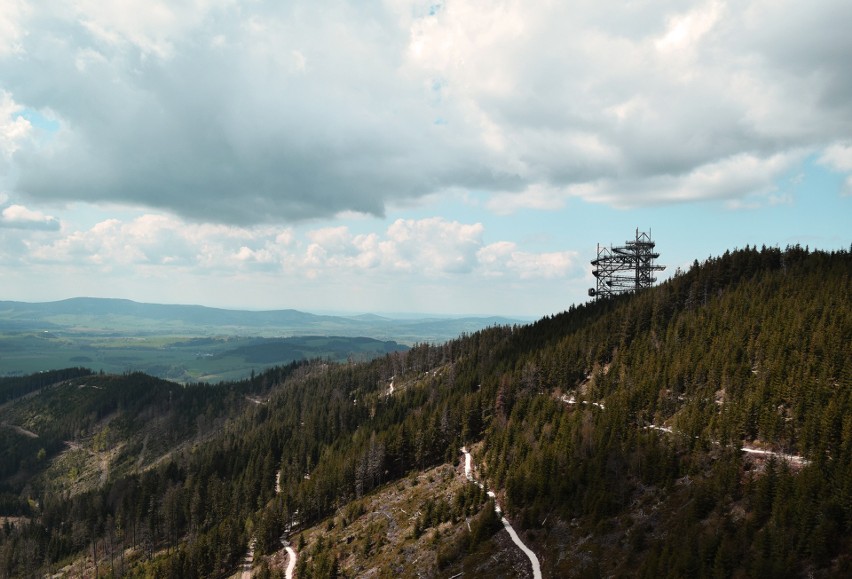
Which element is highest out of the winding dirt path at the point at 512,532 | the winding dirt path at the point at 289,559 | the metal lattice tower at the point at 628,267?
the metal lattice tower at the point at 628,267

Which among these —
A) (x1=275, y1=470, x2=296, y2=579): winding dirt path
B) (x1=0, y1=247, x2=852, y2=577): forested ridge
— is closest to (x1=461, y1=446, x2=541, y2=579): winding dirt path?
(x1=0, y1=247, x2=852, y2=577): forested ridge

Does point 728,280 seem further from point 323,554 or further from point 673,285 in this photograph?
point 323,554

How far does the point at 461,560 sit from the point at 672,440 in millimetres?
41428

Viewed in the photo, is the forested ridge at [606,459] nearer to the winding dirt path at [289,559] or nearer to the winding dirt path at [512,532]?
the winding dirt path at [512,532]

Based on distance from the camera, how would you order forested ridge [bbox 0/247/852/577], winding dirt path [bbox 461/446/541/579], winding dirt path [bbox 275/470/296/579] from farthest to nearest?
winding dirt path [bbox 275/470/296/579] < winding dirt path [bbox 461/446/541/579] < forested ridge [bbox 0/247/852/577]

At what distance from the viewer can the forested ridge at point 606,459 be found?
200 ft

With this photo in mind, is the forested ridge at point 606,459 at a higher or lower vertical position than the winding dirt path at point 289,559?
higher

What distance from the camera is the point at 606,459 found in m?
87.6

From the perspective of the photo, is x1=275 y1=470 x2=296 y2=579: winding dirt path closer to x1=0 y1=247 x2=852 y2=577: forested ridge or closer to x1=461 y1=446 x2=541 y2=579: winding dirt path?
x1=0 y1=247 x2=852 y2=577: forested ridge

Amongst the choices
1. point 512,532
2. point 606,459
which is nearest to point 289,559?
point 512,532

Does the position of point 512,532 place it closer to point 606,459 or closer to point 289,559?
point 606,459

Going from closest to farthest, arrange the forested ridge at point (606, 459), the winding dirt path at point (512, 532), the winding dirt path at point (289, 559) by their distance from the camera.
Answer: the forested ridge at point (606, 459), the winding dirt path at point (512, 532), the winding dirt path at point (289, 559)

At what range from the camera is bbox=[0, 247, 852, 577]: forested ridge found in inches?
2402

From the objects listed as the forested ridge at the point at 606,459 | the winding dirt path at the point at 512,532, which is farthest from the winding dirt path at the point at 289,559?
the winding dirt path at the point at 512,532
